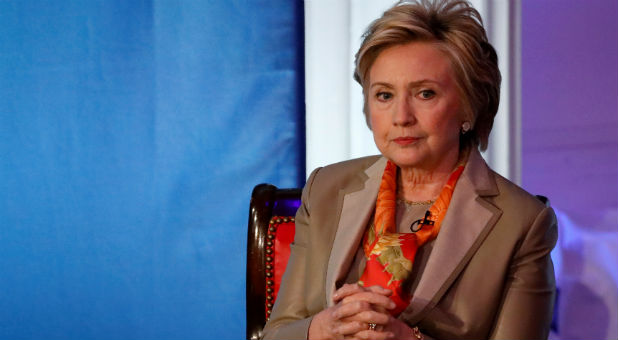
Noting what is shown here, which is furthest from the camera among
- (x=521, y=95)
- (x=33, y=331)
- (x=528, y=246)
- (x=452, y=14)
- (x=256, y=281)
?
(x=33, y=331)

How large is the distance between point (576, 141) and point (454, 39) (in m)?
1.13

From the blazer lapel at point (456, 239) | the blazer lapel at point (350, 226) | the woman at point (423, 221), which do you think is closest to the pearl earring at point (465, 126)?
the woman at point (423, 221)

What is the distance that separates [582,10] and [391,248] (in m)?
1.49

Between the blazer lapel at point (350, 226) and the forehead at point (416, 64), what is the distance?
0.28 m

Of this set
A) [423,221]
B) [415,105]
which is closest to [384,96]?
[415,105]

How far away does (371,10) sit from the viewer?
2.63 m

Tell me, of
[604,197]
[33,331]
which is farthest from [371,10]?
[33,331]

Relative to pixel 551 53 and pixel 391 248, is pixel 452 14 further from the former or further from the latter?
pixel 551 53

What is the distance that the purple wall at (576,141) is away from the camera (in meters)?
2.62

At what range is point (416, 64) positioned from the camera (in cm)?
174

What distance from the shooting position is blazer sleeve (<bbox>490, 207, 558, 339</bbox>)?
162 centimetres

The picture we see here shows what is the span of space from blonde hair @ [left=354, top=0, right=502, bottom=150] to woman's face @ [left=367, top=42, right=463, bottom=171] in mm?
22

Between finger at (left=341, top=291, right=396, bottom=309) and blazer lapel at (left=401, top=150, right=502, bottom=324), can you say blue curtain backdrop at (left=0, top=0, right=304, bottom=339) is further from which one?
finger at (left=341, top=291, right=396, bottom=309)

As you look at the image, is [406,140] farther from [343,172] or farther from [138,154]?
[138,154]
